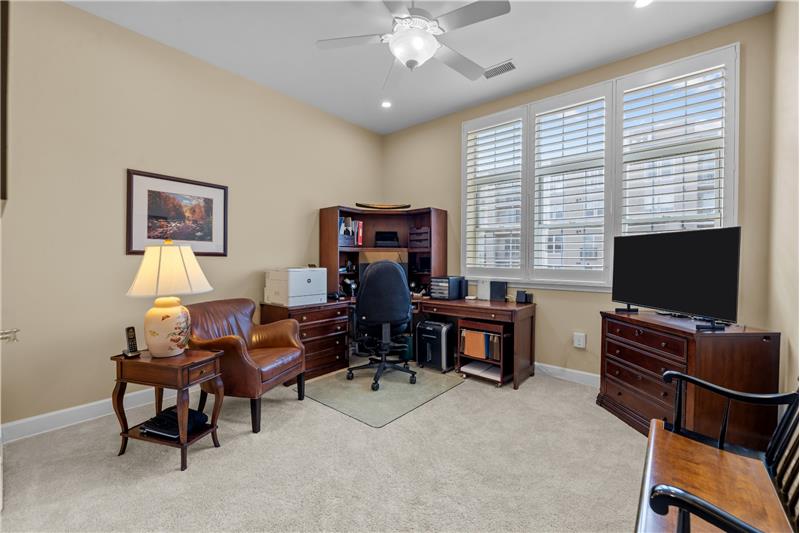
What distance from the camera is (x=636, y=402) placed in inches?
104

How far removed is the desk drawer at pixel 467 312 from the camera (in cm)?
338

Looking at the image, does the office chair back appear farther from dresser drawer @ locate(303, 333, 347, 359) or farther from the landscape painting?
the landscape painting

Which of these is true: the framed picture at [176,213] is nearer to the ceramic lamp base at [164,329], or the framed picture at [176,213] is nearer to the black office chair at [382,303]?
the ceramic lamp base at [164,329]

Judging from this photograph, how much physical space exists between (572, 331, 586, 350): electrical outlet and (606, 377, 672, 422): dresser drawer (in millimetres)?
550

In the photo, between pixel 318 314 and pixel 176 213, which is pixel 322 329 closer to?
pixel 318 314

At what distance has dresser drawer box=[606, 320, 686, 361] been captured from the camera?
230cm

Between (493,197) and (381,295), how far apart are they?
186cm

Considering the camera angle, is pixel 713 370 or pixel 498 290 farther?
pixel 498 290

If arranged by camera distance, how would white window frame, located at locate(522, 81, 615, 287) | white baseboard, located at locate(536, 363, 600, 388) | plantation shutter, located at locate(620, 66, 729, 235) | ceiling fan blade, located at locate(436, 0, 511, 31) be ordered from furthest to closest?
white baseboard, located at locate(536, 363, 600, 388) → white window frame, located at locate(522, 81, 615, 287) → plantation shutter, located at locate(620, 66, 729, 235) → ceiling fan blade, located at locate(436, 0, 511, 31)

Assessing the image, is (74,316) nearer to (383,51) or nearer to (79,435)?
(79,435)

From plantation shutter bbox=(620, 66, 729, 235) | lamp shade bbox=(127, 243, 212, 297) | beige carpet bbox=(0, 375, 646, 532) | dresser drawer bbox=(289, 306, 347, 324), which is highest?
plantation shutter bbox=(620, 66, 729, 235)

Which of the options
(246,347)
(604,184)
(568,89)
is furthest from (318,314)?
(568,89)

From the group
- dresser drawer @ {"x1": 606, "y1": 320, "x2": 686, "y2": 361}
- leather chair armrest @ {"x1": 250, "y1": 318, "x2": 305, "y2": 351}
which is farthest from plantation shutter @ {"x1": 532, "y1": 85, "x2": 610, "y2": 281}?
leather chair armrest @ {"x1": 250, "y1": 318, "x2": 305, "y2": 351}

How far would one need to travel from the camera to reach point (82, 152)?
8.57ft
